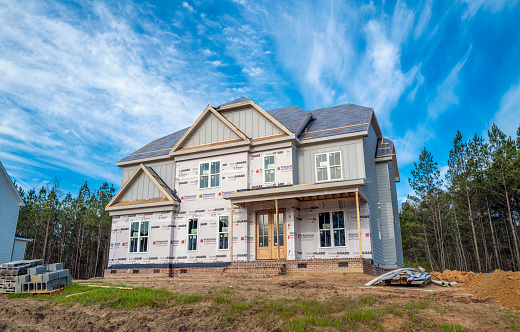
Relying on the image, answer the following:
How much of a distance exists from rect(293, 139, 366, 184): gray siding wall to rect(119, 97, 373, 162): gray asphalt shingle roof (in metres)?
0.64

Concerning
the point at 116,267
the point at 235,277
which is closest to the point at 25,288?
the point at 235,277

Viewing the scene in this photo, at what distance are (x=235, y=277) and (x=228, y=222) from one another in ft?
13.2

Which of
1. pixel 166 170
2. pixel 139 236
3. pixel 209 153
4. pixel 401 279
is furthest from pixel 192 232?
pixel 401 279


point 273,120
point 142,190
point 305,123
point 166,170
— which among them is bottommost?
point 142,190

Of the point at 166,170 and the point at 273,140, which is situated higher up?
the point at 273,140

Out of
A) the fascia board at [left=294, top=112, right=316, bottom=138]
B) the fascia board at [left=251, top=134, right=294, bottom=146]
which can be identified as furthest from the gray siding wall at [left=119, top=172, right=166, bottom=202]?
the fascia board at [left=294, top=112, right=316, bottom=138]

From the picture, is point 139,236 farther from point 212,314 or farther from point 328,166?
point 212,314

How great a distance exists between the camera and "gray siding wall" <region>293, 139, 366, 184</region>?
65.1 ft

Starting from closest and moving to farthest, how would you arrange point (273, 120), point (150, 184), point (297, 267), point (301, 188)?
point (297, 267)
point (301, 188)
point (273, 120)
point (150, 184)

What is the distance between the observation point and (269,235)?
20.0 meters

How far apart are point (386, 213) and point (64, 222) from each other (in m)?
43.0

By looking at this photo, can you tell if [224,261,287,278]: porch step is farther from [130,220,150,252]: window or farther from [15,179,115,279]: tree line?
[15,179,115,279]: tree line

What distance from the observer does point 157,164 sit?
25094mm

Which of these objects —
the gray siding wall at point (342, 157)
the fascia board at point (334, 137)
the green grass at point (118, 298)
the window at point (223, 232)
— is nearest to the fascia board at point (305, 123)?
the fascia board at point (334, 137)
